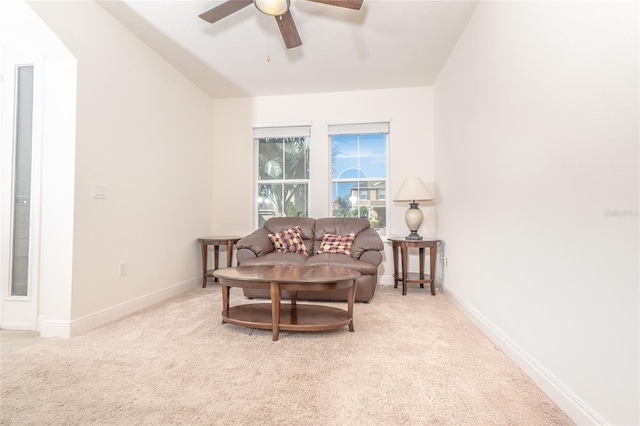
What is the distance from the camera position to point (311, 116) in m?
4.60

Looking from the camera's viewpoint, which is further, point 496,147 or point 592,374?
point 496,147

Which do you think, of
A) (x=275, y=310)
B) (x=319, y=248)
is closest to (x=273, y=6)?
(x=275, y=310)

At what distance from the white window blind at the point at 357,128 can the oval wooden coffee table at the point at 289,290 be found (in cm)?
247

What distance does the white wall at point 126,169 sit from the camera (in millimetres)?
2461

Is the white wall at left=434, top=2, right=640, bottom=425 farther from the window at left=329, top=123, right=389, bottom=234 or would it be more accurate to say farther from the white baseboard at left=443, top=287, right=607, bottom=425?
the window at left=329, top=123, right=389, bottom=234

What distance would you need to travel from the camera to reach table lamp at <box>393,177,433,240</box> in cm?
380

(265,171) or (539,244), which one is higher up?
(265,171)

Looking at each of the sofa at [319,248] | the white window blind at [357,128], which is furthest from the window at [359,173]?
the sofa at [319,248]

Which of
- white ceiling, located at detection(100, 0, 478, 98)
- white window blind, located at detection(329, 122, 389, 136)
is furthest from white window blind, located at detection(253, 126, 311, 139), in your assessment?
white ceiling, located at detection(100, 0, 478, 98)

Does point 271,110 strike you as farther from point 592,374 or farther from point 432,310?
point 592,374

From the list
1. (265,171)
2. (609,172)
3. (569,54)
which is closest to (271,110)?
(265,171)

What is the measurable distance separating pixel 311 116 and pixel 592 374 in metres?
4.10

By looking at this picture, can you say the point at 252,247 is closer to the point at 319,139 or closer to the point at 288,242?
the point at 288,242

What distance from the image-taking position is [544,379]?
160 centimetres
